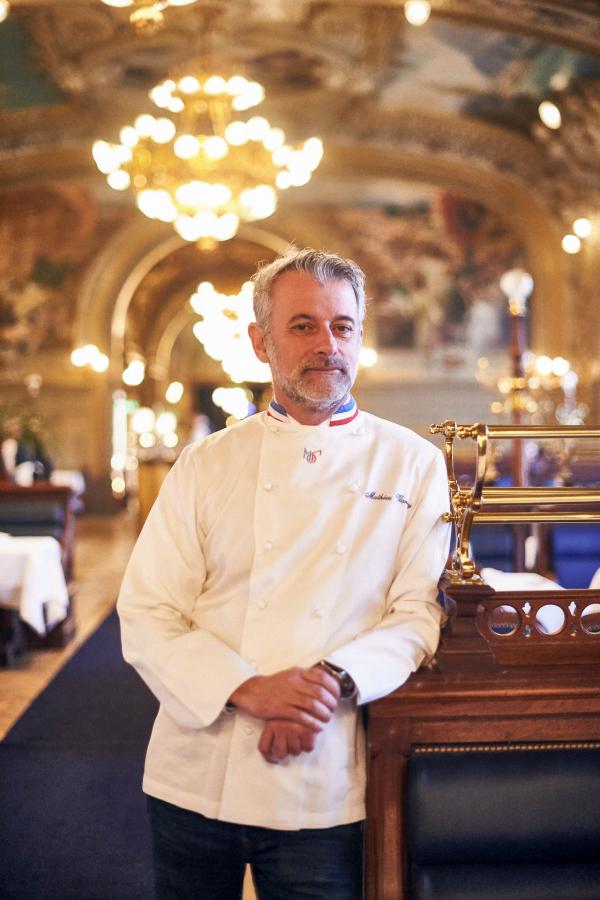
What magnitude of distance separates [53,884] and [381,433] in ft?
7.47

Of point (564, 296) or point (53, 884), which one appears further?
point (564, 296)

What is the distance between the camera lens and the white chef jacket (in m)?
1.83

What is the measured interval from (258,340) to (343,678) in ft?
2.68

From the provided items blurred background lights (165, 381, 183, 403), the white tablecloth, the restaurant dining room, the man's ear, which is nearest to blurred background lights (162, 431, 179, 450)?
the restaurant dining room

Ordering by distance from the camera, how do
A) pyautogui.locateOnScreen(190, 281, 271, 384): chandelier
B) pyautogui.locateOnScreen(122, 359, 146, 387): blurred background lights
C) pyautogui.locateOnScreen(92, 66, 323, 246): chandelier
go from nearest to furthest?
pyautogui.locateOnScreen(92, 66, 323, 246): chandelier < pyautogui.locateOnScreen(190, 281, 271, 384): chandelier < pyautogui.locateOnScreen(122, 359, 146, 387): blurred background lights

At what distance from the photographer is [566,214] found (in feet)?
53.7

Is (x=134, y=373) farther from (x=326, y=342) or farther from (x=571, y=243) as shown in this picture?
(x=326, y=342)

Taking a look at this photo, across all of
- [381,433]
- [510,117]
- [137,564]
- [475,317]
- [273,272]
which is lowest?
[137,564]

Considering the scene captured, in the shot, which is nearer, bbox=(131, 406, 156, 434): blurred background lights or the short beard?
the short beard

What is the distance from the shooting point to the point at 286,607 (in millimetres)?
1918

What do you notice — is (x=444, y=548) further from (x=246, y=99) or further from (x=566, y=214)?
(x=566, y=214)

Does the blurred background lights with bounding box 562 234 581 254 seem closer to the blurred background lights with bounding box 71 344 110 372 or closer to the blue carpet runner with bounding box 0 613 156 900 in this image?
the blurred background lights with bounding box 71 344 110 372

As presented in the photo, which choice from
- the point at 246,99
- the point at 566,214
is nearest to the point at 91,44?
the point at 246,99

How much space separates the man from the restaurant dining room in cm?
4
